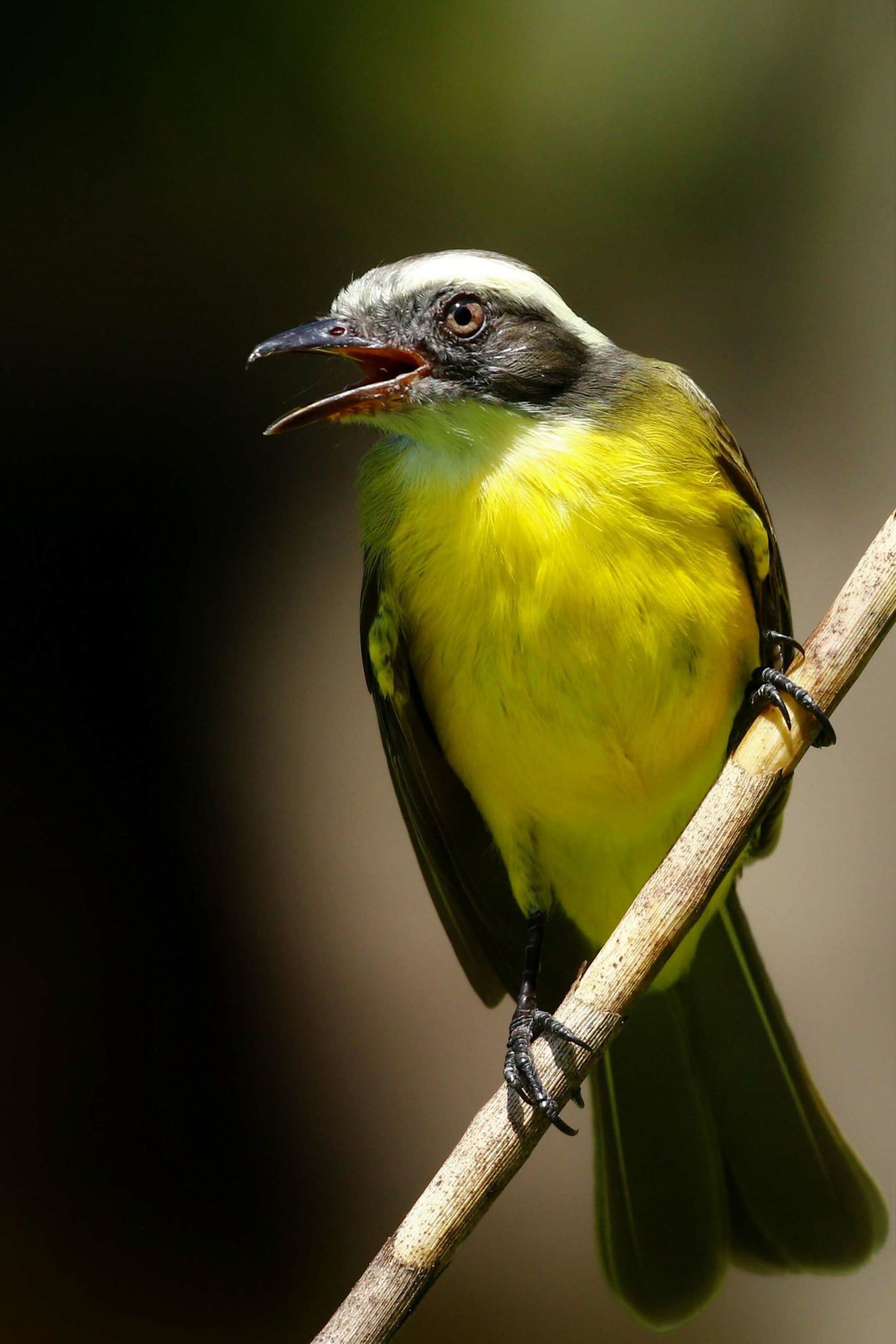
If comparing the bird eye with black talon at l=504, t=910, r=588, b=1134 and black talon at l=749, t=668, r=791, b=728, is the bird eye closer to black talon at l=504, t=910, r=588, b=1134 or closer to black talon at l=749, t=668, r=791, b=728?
black talon at l=749, t=668, r=791, b=728

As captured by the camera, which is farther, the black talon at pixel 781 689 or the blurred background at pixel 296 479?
the blurred background at pixel 296 479

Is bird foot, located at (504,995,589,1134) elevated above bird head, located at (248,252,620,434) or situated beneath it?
situated beneath

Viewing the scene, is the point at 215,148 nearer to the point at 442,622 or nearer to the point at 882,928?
the point at 442,622

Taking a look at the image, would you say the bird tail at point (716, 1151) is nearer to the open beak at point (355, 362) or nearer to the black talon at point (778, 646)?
the black talon at point (778, 646)

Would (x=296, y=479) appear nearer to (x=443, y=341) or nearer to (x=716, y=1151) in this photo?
(x=443, y=341)

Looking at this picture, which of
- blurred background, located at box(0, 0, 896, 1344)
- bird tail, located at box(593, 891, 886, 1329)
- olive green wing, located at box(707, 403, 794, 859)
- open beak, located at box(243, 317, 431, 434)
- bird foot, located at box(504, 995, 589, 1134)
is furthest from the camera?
blurred background, located at box(0, 0, 896, 1344)

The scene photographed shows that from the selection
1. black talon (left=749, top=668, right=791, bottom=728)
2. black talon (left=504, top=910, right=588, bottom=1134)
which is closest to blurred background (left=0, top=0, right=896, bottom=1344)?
black talon (left=504, top=910, right=588, bottom=1134)

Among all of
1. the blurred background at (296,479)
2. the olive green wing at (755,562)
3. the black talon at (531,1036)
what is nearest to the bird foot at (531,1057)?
the black talon at (531,1036)

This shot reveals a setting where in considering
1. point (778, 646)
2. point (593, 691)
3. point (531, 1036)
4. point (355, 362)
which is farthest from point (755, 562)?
point (531, 1036)
